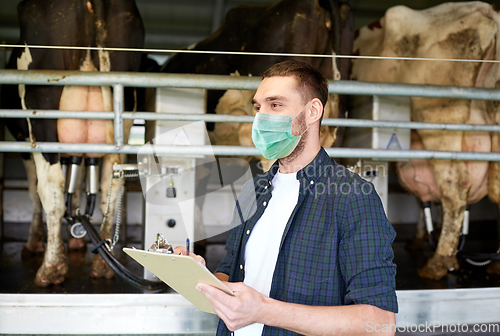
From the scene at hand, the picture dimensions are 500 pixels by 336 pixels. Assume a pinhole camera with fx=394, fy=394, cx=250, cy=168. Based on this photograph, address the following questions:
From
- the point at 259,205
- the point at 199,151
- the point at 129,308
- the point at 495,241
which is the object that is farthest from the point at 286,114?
the point at 495,241

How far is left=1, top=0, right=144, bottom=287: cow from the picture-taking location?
2.24 metres

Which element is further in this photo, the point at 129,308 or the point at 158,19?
the point at 158,19

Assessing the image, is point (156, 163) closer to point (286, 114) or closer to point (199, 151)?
point (199, 151)

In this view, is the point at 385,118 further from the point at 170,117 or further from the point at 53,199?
the point at 53,199

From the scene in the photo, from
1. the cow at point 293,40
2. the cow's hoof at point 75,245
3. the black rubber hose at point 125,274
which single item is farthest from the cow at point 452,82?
the cow's hoof at point 75,245

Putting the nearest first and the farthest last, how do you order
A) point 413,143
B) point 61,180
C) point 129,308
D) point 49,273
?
point 129,308, point 49,273, point 61,180, point 413,143

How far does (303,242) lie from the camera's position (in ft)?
3.14

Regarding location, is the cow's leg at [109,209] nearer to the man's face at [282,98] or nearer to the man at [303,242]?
the man at [303,242]

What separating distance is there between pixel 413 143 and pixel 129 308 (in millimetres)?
2277

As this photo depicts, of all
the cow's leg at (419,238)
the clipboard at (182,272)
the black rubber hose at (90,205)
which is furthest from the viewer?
the cow's leg at (419,238)

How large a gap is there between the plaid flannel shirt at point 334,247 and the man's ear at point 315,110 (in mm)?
108

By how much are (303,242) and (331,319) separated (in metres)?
0.19

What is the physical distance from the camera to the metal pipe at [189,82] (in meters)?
1.91

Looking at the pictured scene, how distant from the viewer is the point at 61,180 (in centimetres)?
233
